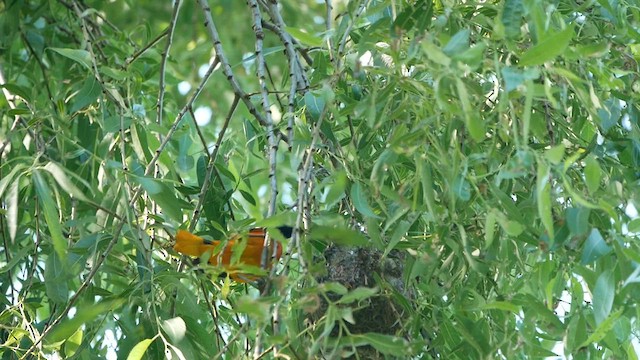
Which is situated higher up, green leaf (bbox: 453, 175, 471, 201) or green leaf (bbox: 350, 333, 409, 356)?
green leaf (bbox: 453, 175, 471, 201)

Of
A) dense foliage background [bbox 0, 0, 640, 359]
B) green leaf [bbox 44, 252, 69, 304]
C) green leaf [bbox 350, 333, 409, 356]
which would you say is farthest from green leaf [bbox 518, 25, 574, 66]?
green leaf [bbox 44, 252, 69, 304]

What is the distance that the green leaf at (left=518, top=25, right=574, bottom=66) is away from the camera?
3.88 ft

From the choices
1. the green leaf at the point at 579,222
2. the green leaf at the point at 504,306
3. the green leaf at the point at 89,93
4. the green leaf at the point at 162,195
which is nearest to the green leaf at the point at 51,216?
the green leaf at the point at 162,195

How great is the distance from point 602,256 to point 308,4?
359 centimetres

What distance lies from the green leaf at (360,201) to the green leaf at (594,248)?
0.92 ft

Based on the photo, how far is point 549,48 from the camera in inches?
46.8

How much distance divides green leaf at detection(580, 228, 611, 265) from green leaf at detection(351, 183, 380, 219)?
28 centimetres

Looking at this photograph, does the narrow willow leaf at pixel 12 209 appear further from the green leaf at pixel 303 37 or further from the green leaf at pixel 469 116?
the green leaf at pixel 469 116

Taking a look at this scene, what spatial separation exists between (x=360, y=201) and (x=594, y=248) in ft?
Answer: 1.04

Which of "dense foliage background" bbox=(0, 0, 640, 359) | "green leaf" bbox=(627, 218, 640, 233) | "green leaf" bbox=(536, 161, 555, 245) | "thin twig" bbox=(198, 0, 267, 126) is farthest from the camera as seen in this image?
"thin twig" bbox=(198, 0, 267, 126)

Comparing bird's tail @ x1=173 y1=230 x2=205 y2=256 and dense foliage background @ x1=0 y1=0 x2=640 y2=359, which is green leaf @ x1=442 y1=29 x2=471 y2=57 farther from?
bird's tail @ x1=173 y1=230 x2=205 y2=256

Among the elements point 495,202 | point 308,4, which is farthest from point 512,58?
point 308,4

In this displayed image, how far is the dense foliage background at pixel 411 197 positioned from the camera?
126 centimetres

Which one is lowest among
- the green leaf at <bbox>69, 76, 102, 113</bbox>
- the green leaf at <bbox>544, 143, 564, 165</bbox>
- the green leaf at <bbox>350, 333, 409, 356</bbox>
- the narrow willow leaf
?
the green leaf at <bbox>350, 333, 409, 356</bbox>
